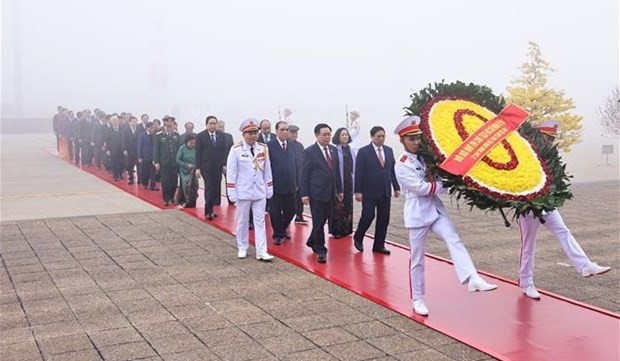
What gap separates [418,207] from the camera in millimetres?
5004

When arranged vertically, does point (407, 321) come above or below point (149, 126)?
below

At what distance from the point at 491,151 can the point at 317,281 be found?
7.26 ft

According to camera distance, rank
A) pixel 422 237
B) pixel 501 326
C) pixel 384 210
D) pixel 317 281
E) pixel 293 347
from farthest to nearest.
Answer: pixel 384 210 < pixel 317 281 < pixel 422 237 < pixel 501 326 < pixel 293 347

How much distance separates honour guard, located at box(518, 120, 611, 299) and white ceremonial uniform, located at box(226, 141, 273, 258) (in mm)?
2833

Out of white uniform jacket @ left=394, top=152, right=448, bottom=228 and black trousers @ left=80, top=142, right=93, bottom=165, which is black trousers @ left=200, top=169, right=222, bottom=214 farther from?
black trousers @ left=80, top=142, right=93, bottom=165

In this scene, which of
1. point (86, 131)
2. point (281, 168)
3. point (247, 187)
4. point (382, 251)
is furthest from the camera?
point (86, 131)

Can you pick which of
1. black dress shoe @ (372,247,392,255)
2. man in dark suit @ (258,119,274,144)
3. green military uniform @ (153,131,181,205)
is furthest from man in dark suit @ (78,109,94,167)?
black dress shoe @ (372,247,392,255)

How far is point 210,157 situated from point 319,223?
10.8 feet

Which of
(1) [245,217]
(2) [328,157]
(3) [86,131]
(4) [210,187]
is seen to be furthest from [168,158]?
(3) [86,131]

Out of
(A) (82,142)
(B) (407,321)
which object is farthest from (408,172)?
(A) (82,142)

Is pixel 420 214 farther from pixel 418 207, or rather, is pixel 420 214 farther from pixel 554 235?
pixel 554 235

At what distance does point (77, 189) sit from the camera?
1355 cm

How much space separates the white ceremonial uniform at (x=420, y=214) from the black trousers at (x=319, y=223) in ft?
6.21

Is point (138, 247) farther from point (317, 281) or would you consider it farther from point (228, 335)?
point (228, 335)
